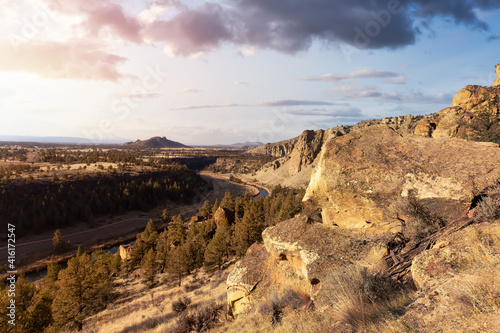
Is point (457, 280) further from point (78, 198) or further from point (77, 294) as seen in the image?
point (78, 198)

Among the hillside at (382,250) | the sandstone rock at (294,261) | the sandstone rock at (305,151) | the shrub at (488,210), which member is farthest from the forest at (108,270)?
the sandstone rock at (305,151)

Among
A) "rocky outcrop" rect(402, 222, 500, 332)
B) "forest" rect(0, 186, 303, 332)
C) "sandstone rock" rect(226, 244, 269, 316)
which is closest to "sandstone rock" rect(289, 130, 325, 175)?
"forest" rect(0, 186, 303, 332)

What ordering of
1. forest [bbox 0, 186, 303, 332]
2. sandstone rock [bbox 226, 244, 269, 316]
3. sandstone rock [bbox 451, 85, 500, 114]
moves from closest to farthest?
sandstone rock [bbox 226, 244, 269, 316], forest [bbox 0, 186, 303, 332], sandstone rock [bbox 451, 85, 500, 114]

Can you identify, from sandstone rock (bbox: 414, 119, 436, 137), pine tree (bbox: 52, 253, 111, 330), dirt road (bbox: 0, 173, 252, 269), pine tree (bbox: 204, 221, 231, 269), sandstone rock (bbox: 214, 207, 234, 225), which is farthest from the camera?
dirt road (bbox: 0, 173, 252, 269)

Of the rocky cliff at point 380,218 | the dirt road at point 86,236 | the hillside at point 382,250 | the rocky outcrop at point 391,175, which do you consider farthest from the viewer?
the dirt road at point 86,236

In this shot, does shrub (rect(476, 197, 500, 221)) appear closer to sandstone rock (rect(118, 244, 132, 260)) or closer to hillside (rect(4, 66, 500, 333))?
hillside (rect(4, 66, 500, 333))

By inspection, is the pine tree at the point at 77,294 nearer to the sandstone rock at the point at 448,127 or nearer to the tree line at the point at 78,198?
the sandstone rock at the point at 448,127

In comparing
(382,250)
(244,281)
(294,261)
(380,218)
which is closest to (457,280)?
(382,250)

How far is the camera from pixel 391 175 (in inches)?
348

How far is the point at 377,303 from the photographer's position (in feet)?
18.7

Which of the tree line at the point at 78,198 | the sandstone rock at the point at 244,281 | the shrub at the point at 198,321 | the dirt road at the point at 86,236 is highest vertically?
the sandstone rock at the point at 244,281

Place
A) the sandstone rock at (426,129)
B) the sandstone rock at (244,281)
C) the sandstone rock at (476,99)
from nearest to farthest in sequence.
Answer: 1. the sandstone rock at (244,281)
2. the sandstone rock at (426,129)
3. the sandstone rock at (476,99)

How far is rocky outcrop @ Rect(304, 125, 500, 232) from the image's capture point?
7801mm

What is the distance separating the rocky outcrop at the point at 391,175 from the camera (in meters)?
7.80
